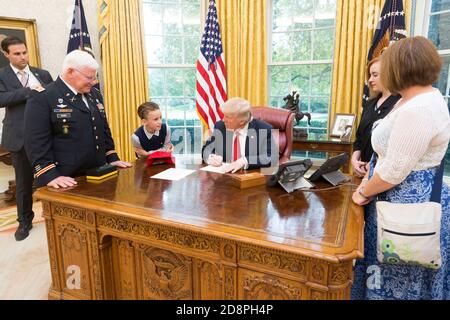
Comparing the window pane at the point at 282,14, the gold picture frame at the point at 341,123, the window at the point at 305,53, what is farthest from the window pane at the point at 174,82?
the gold picture frame at the point at 341,123

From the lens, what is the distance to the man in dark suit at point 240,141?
7.86ft

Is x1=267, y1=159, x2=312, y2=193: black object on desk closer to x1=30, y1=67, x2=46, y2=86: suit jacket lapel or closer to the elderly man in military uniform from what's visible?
the elderly man in military uniform

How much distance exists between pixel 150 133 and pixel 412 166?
7.35ft

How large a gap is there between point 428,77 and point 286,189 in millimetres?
842

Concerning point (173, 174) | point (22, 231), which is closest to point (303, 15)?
point (173, 174)

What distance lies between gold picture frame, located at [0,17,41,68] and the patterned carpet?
1693mm

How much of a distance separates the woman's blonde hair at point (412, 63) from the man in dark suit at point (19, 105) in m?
2.70

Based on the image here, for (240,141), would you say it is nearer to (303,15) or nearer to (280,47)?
(280,47)

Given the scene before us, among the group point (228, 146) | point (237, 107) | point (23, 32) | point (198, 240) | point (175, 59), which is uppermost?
point (23, 32)

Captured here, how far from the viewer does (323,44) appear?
418 cm

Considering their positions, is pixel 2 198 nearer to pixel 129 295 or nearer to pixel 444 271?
pixel 129 295

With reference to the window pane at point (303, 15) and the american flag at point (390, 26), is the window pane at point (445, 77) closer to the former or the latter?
the american flag at point (390, 26)

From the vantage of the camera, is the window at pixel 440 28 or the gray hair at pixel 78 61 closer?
the gray hair at pixel 78 61
